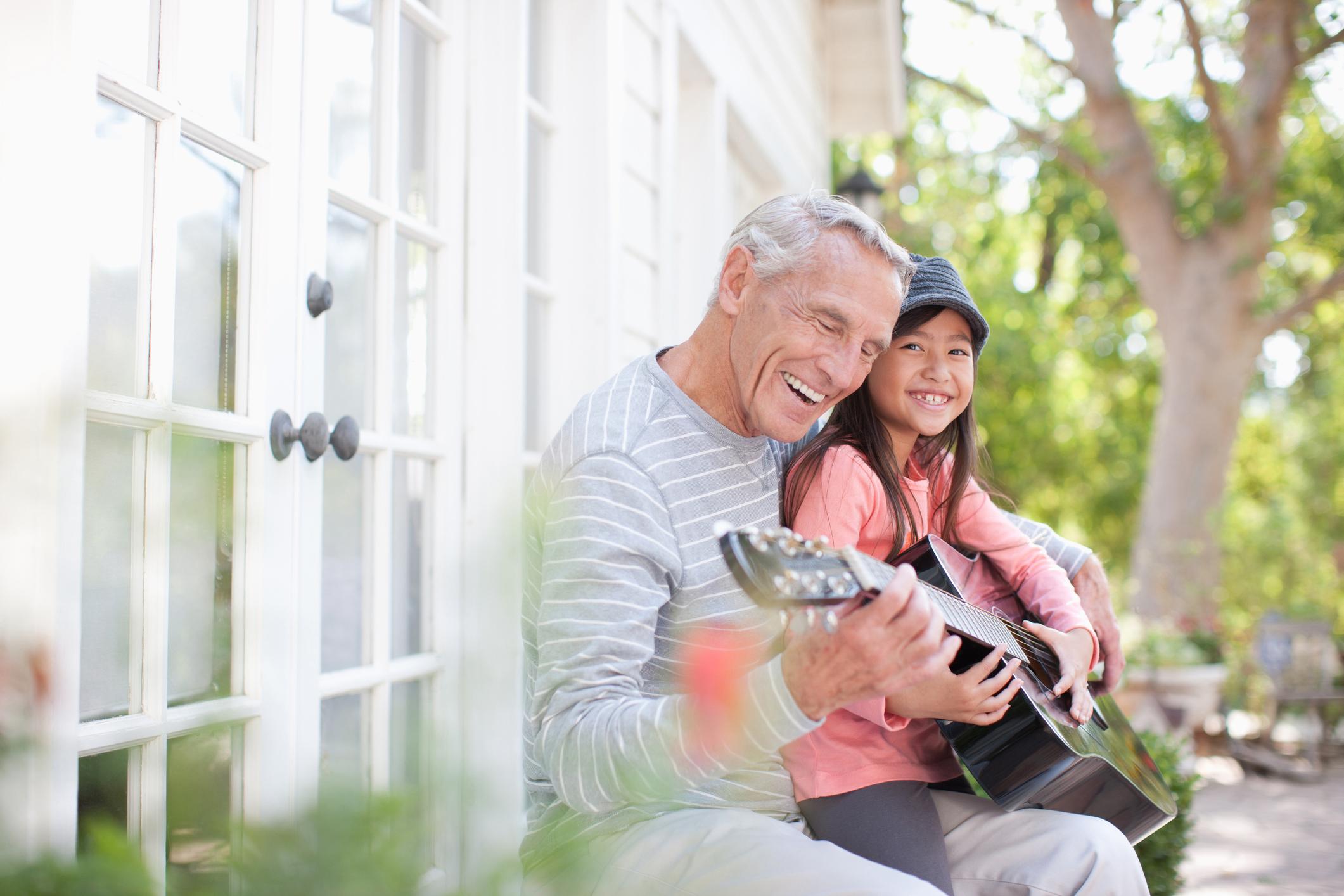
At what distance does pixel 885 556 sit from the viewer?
1955 mm

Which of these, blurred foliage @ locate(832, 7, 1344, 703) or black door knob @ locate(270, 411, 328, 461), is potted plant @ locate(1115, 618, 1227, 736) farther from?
black door knob @ locate(270, 411, 328, 461)

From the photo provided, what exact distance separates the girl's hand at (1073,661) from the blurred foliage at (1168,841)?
116 centimetres

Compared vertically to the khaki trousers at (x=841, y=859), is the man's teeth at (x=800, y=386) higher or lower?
higher

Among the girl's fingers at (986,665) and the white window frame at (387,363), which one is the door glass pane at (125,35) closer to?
the white window frame at (387,363)

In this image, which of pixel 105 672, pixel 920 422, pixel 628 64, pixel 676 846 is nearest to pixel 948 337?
pixel 920 422

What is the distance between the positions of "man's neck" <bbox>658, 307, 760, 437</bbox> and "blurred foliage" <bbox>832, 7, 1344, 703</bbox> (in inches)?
306

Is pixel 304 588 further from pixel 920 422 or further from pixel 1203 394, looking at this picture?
pixel 1203 394

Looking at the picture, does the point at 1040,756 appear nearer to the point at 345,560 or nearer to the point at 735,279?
the point at 735,279

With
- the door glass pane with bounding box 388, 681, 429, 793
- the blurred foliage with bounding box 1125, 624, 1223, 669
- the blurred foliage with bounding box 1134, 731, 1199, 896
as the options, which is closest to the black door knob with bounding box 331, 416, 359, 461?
the door glass pane with bounding box 388, 681, 429, 793

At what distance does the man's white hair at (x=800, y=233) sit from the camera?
5.80 feet

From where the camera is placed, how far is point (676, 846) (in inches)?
60.7

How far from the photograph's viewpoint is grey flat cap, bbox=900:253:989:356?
206 cm

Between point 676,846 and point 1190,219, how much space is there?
Answer: 10.0 m

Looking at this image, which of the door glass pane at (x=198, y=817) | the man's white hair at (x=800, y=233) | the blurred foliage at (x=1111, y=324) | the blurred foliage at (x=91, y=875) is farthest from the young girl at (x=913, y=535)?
the blurred foliage at (x=1111, y=324)
